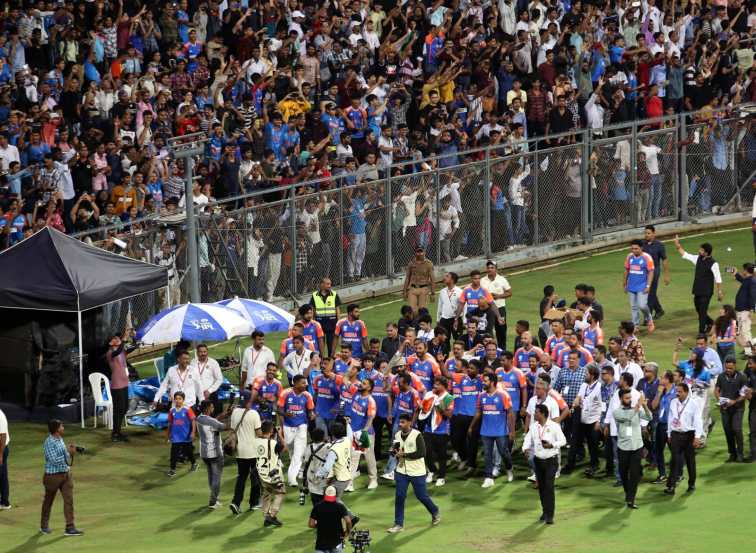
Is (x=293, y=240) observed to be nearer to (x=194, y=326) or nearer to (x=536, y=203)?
(x=536, y=203)

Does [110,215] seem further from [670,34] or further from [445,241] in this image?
[670,34]

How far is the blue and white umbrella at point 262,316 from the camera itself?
27125 millimetres

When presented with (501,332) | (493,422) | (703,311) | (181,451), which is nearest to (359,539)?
(493,422)

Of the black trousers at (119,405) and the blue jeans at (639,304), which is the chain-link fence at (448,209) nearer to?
the black trousers at (119,405)

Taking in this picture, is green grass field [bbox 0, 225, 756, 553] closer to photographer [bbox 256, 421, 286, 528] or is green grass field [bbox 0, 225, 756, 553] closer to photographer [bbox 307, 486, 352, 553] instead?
photographer [bbox 256, 421, 286, 528]

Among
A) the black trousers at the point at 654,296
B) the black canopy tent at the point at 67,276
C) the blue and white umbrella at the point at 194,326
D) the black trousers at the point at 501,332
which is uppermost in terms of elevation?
the black canopy tent at the point at 67,276

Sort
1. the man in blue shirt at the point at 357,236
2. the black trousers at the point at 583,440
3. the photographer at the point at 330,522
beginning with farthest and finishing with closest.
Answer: the man in blue shirt at the point at 357,236
the black trousers at the point at 583,440
the photographer at the point at 330,522

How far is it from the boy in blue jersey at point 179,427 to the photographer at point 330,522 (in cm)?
538

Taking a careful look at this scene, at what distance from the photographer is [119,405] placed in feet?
86.0

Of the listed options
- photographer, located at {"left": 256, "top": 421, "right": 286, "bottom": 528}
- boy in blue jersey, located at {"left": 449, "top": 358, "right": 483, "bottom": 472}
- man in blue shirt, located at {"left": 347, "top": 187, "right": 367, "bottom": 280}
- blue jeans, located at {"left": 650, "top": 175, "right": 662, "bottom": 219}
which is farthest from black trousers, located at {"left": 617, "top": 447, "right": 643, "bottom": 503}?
blue jeans, located at {"left": 650, "top": 175, "right": 662, "bottom": 219}

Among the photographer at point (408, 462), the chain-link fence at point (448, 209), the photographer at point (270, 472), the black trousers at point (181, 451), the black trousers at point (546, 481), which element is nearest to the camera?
the photographer at point (408, 462)

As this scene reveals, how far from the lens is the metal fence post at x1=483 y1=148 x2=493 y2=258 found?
Answer: 35125 millimetres

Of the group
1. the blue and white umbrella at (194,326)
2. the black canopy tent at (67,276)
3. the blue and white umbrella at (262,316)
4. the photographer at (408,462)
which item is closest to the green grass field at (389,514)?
the photographer at (408,462)

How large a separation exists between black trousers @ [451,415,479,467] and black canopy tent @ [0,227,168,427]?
6723 mm
